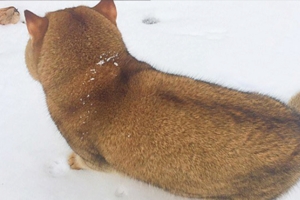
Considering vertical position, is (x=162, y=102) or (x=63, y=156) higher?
(x=162, y=102)

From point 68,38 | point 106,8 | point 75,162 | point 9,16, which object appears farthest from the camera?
point 9,16

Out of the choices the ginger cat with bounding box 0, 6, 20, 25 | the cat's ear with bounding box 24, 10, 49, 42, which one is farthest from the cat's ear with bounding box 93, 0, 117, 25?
the ginger cat with bounding box 0, 6, 20, 25

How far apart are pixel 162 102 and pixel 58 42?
79 cm

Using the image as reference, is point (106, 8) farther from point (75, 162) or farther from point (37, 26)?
point (75, 162)

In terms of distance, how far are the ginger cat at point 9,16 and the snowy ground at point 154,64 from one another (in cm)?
6

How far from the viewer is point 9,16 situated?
416 cm

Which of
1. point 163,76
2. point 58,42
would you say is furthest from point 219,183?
point 58,42

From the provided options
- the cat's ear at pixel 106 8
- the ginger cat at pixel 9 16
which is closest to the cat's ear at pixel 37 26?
the cat's ear at pixel 106 8

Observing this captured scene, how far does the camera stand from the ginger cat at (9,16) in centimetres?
415

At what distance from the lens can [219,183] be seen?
2564 mm

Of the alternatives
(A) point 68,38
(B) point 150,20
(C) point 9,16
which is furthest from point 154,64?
(C) point 9,16

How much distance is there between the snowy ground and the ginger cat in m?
0.06

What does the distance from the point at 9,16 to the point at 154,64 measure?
62.3 inches

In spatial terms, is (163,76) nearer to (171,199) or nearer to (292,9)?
(171,199)
